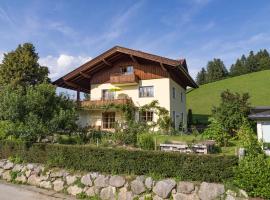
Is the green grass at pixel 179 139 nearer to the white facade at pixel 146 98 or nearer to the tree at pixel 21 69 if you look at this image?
the white facade at pixel 146 98

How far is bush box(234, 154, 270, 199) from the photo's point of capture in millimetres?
8297

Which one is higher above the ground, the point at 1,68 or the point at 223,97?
the point at 1,68

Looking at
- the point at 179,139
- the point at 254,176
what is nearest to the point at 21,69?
the point at 179,139

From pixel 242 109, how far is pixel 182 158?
14042 millimetres

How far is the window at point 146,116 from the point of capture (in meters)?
27.6

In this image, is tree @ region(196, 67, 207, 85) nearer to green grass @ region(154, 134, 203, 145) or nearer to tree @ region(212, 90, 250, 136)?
tree @ region(212, 90, 250, 136)

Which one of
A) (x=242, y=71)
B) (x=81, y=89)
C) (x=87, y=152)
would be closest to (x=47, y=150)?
(x=87, y=152)

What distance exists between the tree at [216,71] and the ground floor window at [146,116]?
73083mm

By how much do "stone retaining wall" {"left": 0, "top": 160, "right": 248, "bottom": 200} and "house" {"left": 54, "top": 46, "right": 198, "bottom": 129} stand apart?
49.8 ft

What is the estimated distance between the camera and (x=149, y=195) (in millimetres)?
9820

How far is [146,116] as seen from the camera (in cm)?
2777

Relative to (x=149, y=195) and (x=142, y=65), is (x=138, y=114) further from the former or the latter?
(x=149, y=195)

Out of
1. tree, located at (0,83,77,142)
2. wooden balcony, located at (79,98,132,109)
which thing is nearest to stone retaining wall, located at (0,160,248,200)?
tree, located at (0,83,77,142)

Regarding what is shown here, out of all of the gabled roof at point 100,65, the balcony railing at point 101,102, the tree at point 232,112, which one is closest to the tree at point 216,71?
the gabled roof at point 100,65
